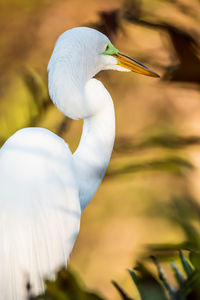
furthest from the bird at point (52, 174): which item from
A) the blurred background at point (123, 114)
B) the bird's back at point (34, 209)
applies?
the blurred background at point (123, 114)

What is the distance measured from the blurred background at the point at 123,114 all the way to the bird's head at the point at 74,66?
1.71ft

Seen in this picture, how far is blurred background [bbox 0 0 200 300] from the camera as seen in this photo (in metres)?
1.63

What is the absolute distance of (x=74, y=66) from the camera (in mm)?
973

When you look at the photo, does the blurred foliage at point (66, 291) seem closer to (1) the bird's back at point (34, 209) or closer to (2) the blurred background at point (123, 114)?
(1) the bird's back at point (34, 209)

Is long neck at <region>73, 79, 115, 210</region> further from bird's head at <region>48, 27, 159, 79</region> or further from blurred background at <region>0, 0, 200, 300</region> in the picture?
blurred background at <region>0, 0, 200, 300</region>

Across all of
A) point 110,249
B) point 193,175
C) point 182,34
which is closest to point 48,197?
point 182,34

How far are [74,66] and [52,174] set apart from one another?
263mm

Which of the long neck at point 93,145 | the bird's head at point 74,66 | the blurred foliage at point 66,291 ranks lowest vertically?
the long neck at point 93,145

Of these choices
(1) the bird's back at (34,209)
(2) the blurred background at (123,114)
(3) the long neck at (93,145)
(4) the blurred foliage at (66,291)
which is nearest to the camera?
(4) the blurred foliage at (66,291)

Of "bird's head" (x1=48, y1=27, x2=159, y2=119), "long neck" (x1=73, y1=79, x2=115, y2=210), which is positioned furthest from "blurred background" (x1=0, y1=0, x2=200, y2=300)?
"bird's head" (x1=48, y1=27, x2=159, y2=119)

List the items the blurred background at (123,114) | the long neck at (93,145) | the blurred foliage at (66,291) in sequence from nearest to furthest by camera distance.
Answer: the blurred foliage at (66,291)
the long neck at (93,145)
the blurred background at (123,114)

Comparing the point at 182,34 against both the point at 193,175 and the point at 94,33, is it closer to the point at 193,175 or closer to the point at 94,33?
the point at 94,33

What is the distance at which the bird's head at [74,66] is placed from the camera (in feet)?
3.14

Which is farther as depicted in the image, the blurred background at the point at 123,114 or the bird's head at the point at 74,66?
the blurred background at the point at 123,114
